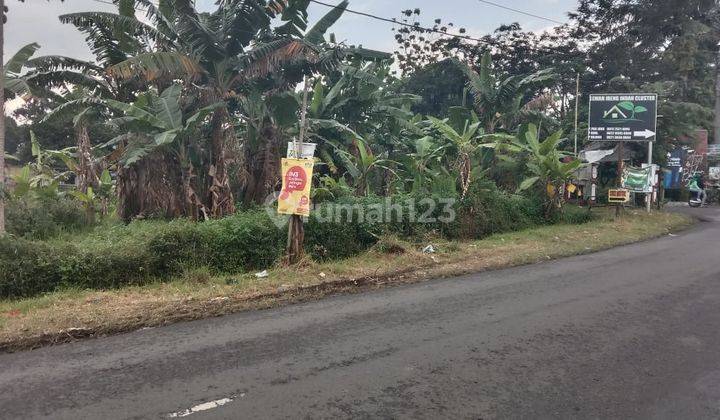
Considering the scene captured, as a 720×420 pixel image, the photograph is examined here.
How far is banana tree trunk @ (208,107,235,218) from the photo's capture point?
1188 centimetres

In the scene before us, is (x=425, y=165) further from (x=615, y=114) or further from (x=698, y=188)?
(x=698, y=188)

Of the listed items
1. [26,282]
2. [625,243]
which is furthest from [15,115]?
[625,243]

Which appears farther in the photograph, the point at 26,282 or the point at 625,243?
the point at 625,243

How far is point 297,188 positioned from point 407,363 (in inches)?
180

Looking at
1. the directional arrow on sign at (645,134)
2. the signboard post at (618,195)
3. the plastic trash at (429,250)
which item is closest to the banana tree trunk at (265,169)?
the plastic trash at (429,250)

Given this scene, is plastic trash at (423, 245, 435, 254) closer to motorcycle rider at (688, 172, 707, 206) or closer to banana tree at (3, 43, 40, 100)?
banana tree at (3, 43, 40, 100)

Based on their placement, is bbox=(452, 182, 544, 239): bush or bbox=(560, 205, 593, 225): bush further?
bbox=(560, 205, 593, 225): bush

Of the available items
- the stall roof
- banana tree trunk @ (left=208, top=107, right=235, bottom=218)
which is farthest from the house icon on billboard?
banana tree trunk @ (left=208, top=107, right=235, bottom=218)

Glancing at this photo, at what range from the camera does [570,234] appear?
13.1 m

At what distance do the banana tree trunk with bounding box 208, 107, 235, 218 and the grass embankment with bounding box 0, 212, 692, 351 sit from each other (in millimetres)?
4062

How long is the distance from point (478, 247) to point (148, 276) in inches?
266

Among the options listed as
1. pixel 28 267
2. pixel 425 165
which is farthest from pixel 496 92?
pixel 28 267

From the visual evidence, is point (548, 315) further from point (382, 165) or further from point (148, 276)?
point (382, 165)

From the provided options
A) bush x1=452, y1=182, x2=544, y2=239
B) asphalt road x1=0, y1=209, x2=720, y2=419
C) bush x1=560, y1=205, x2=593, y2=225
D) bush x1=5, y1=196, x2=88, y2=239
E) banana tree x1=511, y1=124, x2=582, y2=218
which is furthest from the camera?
bush x1=560, y1=205, x2=593, y2=225
